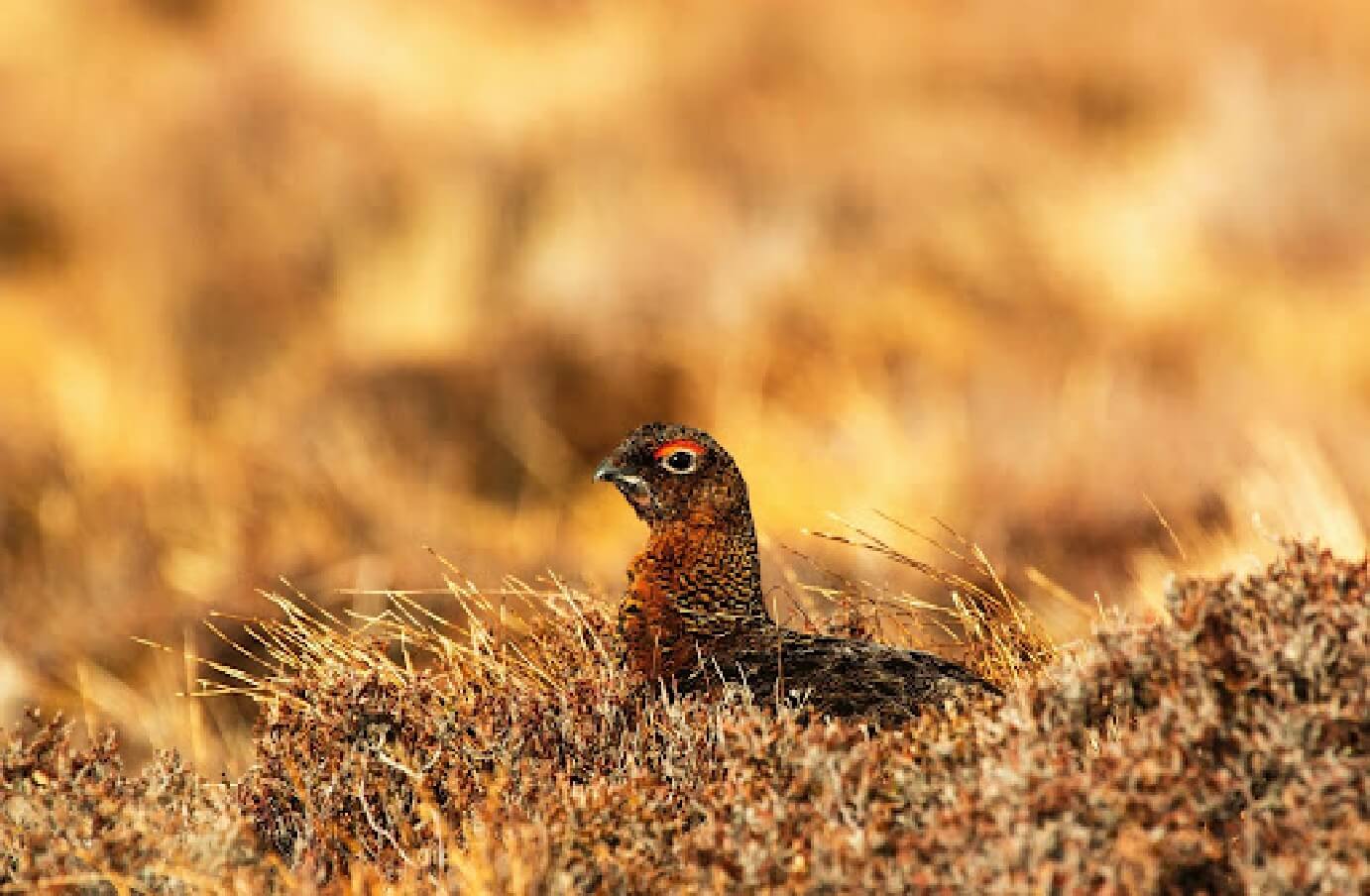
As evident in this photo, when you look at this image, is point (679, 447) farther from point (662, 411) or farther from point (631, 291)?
point (631, 291)

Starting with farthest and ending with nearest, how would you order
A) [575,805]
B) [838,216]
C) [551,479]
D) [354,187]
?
[354,187] → [838,216] → [551,479] → [575,805]

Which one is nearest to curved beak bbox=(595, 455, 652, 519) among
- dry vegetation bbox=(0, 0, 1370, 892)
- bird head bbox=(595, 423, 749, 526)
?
bird head bbox=(595, 423, 749, 526)

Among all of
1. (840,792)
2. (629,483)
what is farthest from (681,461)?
(840,792)

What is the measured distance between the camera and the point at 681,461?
14.4 feet

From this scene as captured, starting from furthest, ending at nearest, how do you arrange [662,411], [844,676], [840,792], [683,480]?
[662,411]
[683,480]
[844,676]
[840,792]

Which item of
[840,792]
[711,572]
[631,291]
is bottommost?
[840,792]

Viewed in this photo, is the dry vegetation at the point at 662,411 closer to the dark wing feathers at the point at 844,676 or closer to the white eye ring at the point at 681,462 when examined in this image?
the dark wing feathers at the point at 844,676

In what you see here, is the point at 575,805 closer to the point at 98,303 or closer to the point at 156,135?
the point at 98,303

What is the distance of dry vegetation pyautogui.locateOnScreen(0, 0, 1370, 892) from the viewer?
3271mm

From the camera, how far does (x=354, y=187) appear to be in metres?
20.9

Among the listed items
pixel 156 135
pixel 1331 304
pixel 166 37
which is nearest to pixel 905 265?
pixel 1331 304

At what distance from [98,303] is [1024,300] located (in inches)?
368

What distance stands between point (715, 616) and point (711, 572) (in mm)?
116

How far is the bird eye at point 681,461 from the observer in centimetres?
438
